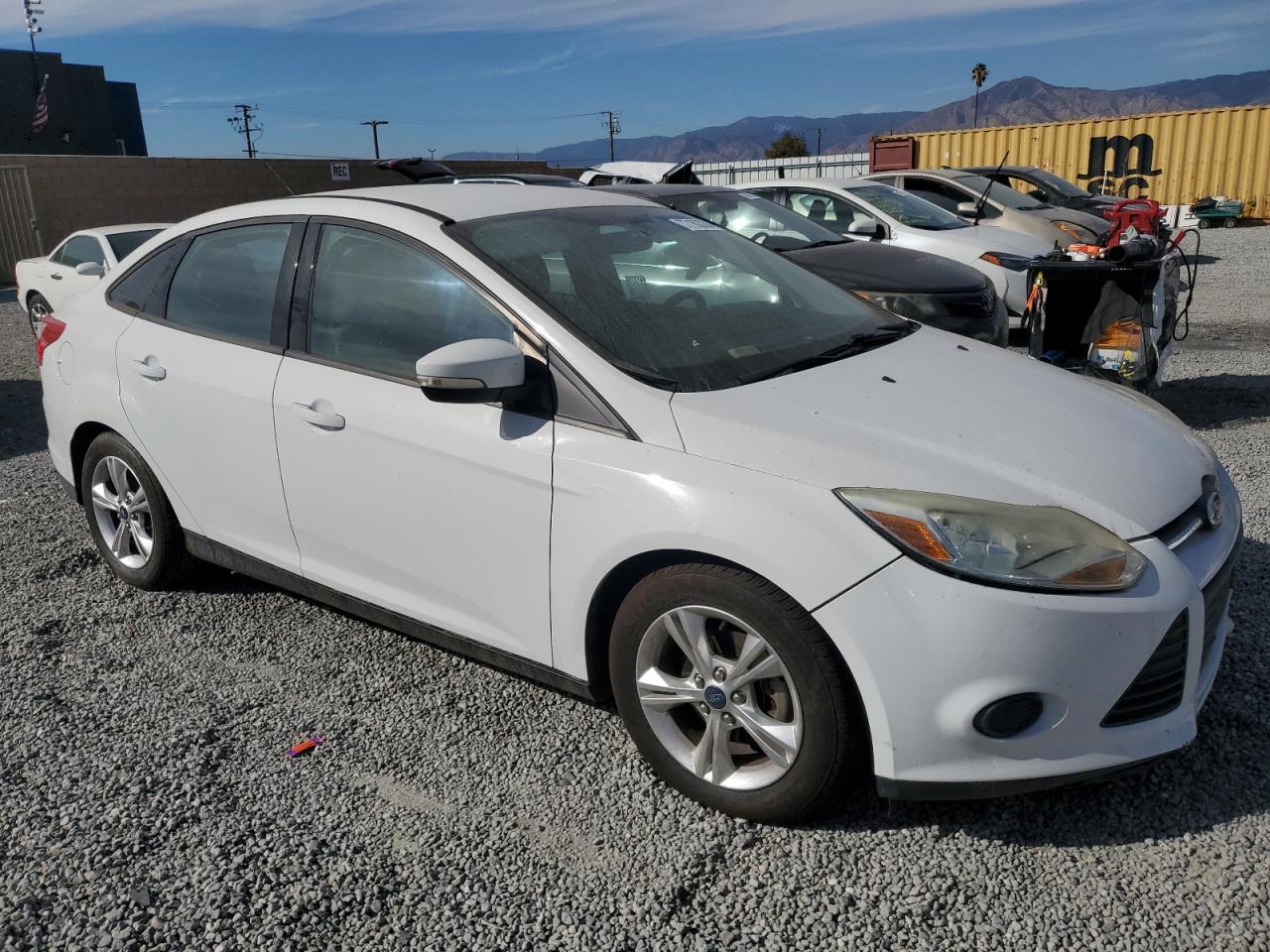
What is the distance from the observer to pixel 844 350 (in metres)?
3.24

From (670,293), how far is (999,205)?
10488mm

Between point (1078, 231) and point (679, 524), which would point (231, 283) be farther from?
point (1078, 231)

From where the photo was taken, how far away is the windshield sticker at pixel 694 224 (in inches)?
152

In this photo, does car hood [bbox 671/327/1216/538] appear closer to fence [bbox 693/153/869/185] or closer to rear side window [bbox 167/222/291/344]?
rear side window [bbox 167/222/291/344]

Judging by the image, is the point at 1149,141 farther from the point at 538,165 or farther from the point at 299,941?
the point at 299,941

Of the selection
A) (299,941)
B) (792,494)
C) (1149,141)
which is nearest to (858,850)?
(792,494)

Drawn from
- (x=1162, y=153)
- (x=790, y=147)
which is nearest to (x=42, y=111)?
(x=1162, y=153)

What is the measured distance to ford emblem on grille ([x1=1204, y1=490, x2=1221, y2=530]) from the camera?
2.65 metres

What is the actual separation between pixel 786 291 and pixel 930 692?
69.6 inches

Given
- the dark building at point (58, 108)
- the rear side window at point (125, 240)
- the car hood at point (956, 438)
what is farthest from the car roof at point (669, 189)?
the dark building at point (58, 108)

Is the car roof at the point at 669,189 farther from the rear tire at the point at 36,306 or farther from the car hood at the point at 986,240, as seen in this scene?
the rear tire at the point at 36,306

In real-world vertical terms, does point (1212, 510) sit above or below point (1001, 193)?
below

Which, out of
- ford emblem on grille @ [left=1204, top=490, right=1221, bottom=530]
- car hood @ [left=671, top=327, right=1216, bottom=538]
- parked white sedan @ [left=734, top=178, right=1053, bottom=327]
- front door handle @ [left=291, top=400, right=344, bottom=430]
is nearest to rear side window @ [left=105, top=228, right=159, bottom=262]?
parked white sedan @ [left=734, top=178, right=1053, bottom=327]

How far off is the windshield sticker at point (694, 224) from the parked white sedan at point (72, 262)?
868 cm
